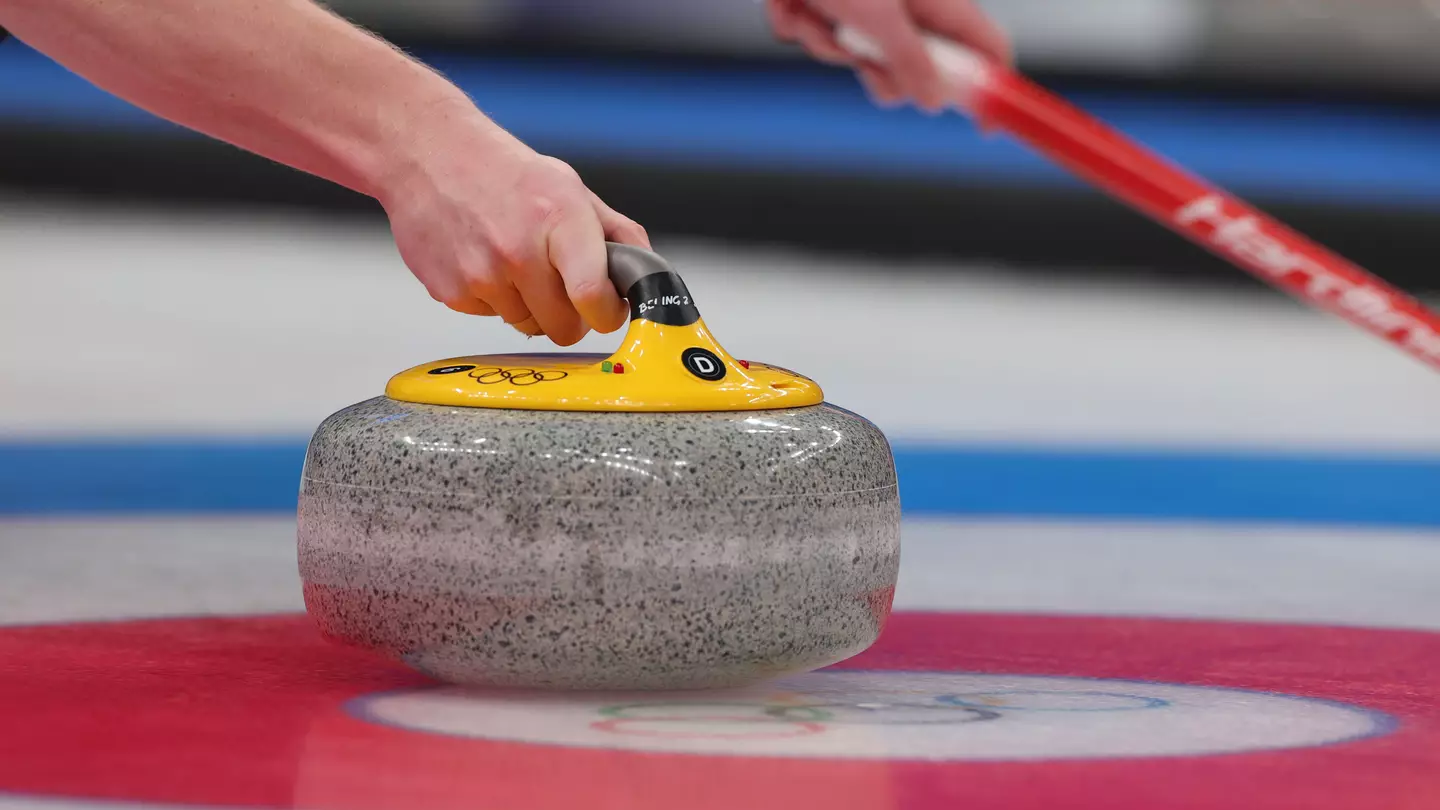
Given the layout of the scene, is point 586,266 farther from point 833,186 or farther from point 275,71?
point 833,186

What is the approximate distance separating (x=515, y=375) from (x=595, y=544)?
169 mm

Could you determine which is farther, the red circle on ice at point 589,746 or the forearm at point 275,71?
the forearm at point 275,71

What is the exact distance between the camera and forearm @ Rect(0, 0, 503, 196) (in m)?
1.56

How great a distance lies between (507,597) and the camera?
4.55 ft

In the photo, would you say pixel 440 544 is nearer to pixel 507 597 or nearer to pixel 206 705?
pixel 507 597

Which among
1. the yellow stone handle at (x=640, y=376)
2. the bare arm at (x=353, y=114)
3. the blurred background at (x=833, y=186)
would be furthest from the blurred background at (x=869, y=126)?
the yellow stone handle at (x=640, y=376)

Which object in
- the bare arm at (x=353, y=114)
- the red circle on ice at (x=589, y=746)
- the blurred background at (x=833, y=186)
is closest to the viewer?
the red circle on ice at (x=589, y=746)

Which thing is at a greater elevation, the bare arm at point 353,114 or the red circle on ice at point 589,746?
the bare arm at point 353,114

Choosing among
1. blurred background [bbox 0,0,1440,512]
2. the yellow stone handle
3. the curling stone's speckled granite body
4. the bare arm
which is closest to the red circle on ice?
the curling stone's speckled granite body

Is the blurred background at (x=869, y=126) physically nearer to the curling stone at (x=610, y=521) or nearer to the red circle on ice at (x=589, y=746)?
the red circle on ice at (x=589, y=746)

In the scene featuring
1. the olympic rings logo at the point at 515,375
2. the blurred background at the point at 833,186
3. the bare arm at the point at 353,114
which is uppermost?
the blurred background at the point at 833,186

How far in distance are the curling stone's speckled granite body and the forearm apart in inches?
9.6

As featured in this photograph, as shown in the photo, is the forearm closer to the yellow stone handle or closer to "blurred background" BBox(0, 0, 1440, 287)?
the yellow stone handle

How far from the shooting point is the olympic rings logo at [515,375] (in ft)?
4.76
